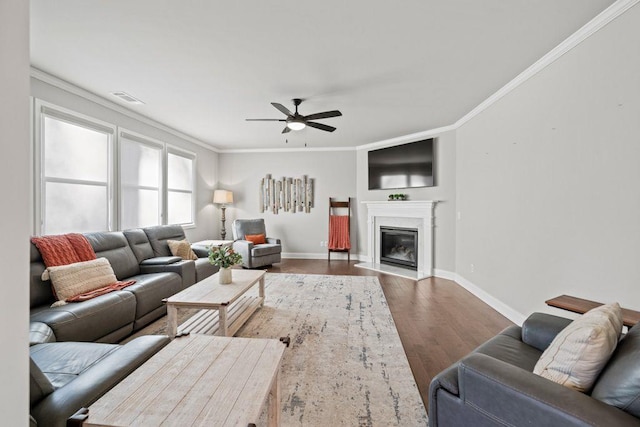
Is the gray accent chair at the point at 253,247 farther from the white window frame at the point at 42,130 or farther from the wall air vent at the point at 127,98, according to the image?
the wall air vent at the point at 127,98

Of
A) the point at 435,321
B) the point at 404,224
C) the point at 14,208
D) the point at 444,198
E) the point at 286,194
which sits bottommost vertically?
the point at 435,321

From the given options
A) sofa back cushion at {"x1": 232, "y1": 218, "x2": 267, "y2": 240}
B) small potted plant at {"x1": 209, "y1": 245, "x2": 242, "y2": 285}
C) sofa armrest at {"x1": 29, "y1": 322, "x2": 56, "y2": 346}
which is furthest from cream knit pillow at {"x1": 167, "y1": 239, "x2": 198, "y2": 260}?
sofa armrest at {"x1": 29, "y1": 322, "x2": 56, "y2": 346}

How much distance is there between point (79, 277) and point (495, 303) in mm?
4443

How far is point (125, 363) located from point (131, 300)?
150 cm

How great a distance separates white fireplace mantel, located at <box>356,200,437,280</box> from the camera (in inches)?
208

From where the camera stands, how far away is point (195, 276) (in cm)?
384

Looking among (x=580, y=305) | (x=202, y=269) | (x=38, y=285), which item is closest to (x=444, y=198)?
(x=580, y=305)

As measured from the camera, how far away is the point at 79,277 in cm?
263

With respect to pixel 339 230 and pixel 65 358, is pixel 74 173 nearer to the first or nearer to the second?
pixel 65 358

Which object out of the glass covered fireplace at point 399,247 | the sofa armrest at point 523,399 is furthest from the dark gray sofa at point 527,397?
the glass covered fireplace at point 399,247

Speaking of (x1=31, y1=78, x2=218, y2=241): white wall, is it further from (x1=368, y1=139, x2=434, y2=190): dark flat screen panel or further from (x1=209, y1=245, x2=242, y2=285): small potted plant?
(x1=368, y1=139, x2=434, y2=190): dark flat screen panel

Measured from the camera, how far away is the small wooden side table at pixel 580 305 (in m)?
1.73

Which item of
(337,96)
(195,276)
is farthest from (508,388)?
(195,276)

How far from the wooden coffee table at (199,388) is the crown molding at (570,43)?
3.12 meters
